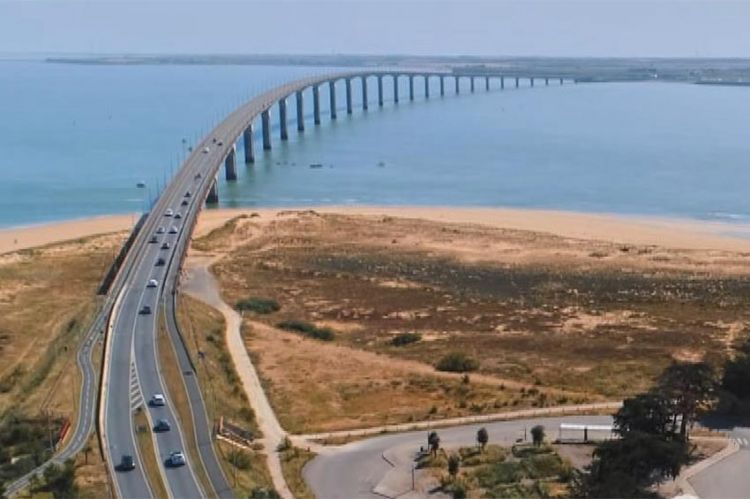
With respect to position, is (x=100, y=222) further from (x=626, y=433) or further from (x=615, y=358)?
(x=626, y=433)

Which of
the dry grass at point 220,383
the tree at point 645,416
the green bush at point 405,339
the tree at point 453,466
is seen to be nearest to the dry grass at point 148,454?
the dry grass at point 220,383

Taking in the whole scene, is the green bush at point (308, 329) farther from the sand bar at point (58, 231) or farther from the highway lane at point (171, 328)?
the sand bar at point (58, 231)

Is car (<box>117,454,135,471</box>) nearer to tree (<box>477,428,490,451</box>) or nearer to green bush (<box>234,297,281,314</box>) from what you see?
tree (<box>477,428,490,451</box>)

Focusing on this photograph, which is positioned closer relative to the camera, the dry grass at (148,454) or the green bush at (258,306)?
the dry grass at (148,454)

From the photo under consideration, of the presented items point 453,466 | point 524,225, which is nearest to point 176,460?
point 453,466

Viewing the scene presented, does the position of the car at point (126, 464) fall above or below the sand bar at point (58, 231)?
above

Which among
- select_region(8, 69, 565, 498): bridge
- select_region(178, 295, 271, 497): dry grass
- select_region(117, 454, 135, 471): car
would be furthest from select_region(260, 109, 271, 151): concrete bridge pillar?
select_region(117, 454, 135, 471): car
